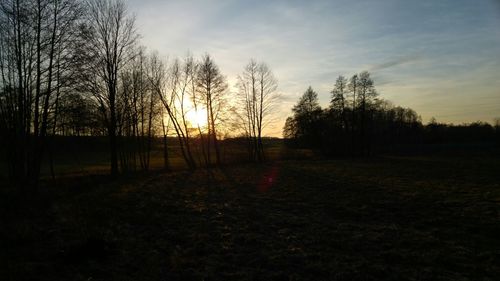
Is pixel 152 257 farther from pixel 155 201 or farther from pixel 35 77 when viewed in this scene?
pixel 35 77

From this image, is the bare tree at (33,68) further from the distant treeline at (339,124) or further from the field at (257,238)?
the distant treeline at (339,124)

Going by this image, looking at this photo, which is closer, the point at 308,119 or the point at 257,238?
the point at 257,238

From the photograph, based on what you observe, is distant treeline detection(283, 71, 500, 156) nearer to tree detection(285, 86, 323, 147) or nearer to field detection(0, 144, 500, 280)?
tree detection(285, 86, 323, 147)

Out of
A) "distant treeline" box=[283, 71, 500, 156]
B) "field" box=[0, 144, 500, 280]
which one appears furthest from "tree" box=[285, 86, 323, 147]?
"field" box=[0, 144, 500, 280]

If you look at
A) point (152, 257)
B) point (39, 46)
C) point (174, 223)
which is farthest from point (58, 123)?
point (152, 257)

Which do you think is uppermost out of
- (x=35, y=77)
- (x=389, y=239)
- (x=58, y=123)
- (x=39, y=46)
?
(x=39, y=46)

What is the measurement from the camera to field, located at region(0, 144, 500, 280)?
6223 mm

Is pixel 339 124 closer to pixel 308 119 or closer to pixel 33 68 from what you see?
pixel 308 119

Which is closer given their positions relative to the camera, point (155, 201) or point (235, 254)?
point (235, 254)

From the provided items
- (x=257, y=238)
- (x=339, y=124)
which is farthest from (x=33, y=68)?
(x=339, y=124)

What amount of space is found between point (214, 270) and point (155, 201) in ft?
30.0

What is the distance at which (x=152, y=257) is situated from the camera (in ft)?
23.2

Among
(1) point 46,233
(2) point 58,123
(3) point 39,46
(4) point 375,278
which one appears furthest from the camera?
(2) point 58,123

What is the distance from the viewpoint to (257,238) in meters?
8.80
